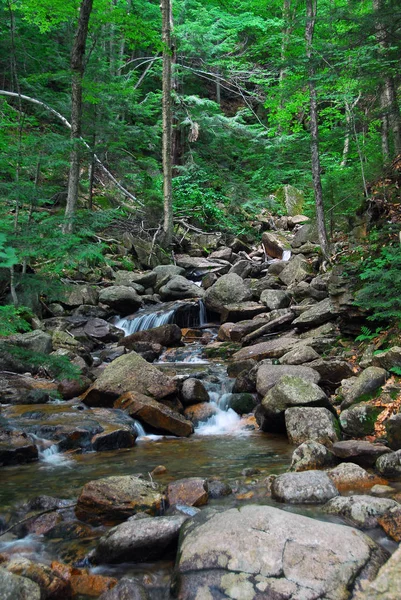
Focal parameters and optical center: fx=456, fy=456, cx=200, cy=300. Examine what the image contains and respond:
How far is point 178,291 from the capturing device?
15.9 m

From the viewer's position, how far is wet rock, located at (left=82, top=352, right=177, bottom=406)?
8.16 metres

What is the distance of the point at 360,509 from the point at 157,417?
4.03 m

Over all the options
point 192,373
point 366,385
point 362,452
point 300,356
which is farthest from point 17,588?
point 192,373

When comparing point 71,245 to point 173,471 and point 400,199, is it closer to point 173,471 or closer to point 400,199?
point 173,471

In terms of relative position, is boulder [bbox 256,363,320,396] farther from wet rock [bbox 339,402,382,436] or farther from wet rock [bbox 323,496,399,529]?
wet rock [bbox 323,496,399,529]

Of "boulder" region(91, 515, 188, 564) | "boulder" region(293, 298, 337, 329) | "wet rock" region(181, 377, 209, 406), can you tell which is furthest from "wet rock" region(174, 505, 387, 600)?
"boulder" region(293, 298, 337, 329)

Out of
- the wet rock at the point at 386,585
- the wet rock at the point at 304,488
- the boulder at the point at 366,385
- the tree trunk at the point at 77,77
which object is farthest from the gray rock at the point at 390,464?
the tree trunk at the point at 77,77

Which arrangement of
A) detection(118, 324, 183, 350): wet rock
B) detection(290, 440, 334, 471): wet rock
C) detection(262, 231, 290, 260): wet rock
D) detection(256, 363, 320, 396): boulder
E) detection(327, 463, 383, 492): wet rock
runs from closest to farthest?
detection(327, 463, 383, 492): wet rock
detection(290, 440, 334, 471): wet rock
detection(256, 363, 320, 396): boulder
detection(118, 324, 183, 350): wet rock
detection(262, 231, 290, 260): wet rock

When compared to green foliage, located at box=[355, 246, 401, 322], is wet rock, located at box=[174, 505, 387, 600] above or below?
below

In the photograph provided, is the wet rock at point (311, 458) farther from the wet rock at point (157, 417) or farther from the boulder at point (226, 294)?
the boulder at point (226, 294)

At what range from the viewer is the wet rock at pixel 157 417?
24.5 ft

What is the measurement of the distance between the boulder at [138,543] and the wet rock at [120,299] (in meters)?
10.9

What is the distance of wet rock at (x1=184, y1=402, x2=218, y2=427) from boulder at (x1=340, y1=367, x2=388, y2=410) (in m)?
2.34

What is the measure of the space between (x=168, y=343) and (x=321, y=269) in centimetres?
529
